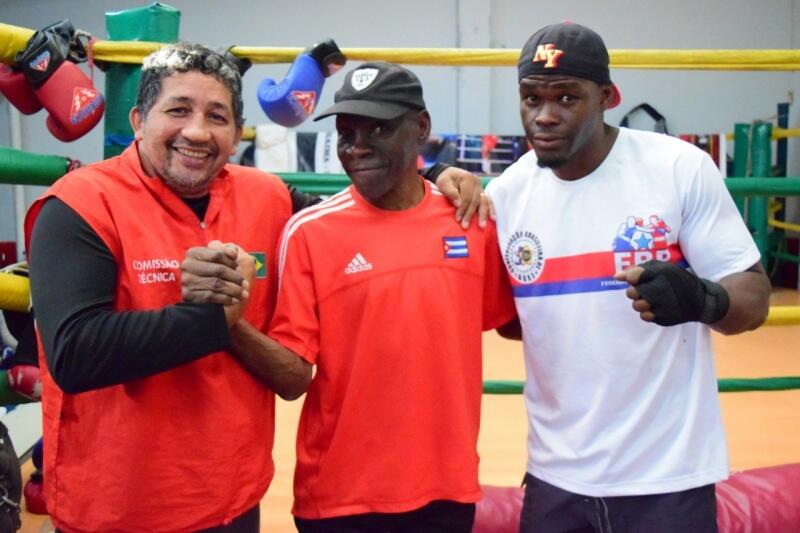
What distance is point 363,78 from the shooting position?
134cm

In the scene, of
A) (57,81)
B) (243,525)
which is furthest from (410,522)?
(57,81)

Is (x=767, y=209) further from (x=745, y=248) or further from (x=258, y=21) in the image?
(x=745, y=248)

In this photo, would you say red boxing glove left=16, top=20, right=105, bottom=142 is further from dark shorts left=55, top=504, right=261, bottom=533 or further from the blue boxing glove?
dark shorts left=55, top=504, right=261, bottom=533

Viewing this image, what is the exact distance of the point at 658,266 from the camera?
1172mm

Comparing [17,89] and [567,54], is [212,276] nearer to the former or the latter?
[567,54]

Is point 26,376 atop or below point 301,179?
below

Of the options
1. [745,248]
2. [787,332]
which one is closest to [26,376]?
[745,248]

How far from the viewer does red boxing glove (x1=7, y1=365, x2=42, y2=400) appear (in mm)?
1637

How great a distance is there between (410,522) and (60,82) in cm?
119

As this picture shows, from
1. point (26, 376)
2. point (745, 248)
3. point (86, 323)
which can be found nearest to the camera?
point (86, 323)

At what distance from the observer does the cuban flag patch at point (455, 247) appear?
136cm

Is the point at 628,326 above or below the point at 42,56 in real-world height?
below

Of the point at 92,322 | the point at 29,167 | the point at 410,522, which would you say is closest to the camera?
the point at 92,322

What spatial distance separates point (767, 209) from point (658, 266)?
21.2ft
